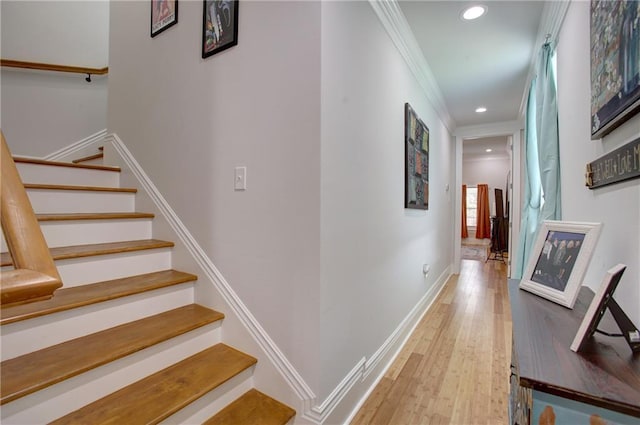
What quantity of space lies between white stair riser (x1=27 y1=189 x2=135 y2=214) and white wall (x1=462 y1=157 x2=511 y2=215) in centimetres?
908

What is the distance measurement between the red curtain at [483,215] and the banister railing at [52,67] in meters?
9.22

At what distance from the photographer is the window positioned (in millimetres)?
8891

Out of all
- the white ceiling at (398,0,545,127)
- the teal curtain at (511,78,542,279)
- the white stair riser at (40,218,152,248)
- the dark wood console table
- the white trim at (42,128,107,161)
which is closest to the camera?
the dark wood console table

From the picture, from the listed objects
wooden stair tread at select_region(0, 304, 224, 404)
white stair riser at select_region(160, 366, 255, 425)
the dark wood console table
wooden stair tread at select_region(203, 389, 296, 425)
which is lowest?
wooden stair tread at select_region(203, 389, 296, 425)

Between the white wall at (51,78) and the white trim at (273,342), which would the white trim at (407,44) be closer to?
the white trim at (273,342)

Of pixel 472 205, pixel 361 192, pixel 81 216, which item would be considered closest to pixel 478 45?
pixel 361 192

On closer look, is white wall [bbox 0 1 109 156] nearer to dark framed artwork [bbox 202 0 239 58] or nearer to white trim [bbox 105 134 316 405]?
white trim [bbox 105 134 316 405]

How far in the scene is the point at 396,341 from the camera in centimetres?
218

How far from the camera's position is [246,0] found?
1.49 m

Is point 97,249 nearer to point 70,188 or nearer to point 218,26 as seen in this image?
point 70,188

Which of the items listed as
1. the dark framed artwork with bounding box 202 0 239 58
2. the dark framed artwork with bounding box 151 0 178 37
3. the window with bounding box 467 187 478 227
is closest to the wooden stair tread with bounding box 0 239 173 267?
the dark framed artwork with bounding box 202 0 239 58

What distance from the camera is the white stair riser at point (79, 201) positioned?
169 centimetres

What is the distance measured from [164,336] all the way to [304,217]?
838 millimetres

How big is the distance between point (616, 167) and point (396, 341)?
1727mm
